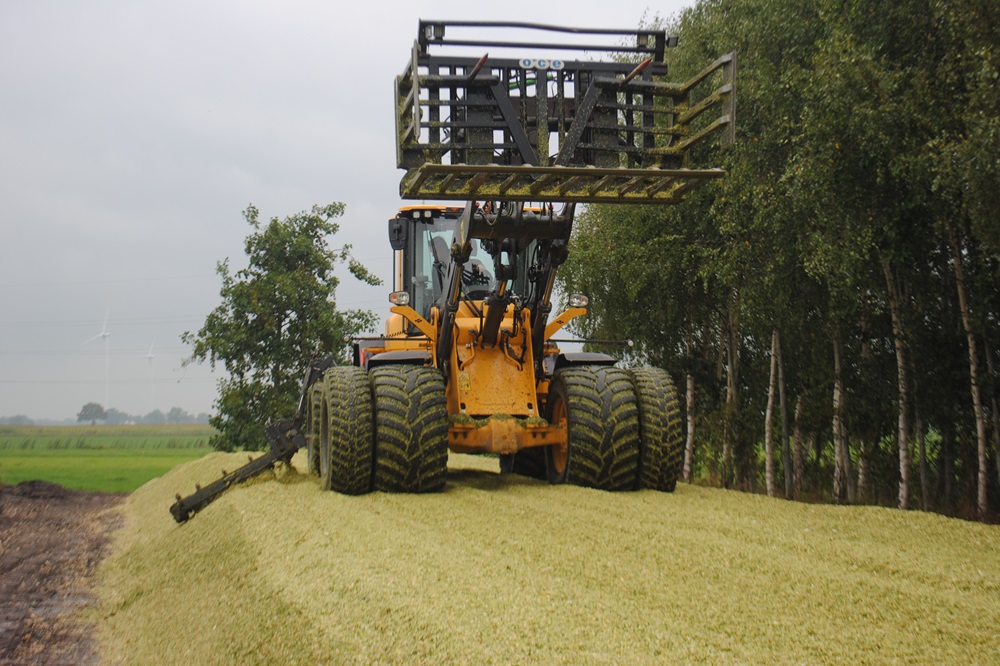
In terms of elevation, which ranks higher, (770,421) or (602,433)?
(602,433)

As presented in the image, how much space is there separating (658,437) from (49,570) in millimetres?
6354

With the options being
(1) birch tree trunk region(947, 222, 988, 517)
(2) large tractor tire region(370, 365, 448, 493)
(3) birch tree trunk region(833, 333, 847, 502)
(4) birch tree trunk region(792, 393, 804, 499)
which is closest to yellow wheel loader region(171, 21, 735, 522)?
(2) large tractor tire region(370, 365, 448, 493)

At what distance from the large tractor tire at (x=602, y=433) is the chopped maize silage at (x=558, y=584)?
269mm

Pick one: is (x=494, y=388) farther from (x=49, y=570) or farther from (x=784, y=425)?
(x=784, y=425)

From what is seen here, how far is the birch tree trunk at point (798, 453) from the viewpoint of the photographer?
19594mm

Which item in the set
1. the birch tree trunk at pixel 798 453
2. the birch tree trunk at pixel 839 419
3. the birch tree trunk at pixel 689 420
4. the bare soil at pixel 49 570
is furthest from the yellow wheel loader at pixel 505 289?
the birch tree trunk at pixel 689 420

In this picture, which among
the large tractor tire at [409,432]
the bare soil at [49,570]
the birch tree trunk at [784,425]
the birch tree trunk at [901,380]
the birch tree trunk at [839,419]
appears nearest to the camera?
the bare soil at [49,570]

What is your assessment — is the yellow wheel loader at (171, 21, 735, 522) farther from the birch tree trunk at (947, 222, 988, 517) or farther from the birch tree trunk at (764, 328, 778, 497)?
the birch tree trunk at (764, 328, 778, 497)

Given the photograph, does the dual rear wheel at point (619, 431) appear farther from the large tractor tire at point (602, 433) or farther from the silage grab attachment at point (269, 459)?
the silage grab attachment at point (269, 459)

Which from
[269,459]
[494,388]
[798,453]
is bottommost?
[798,453]

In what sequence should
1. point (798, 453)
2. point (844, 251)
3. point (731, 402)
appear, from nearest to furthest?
point (844, 251)
point (798, 453)
point (731, 402)

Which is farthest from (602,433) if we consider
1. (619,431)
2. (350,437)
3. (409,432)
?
(350,437)

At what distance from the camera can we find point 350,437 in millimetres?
9688

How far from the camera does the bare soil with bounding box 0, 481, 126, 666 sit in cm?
762
